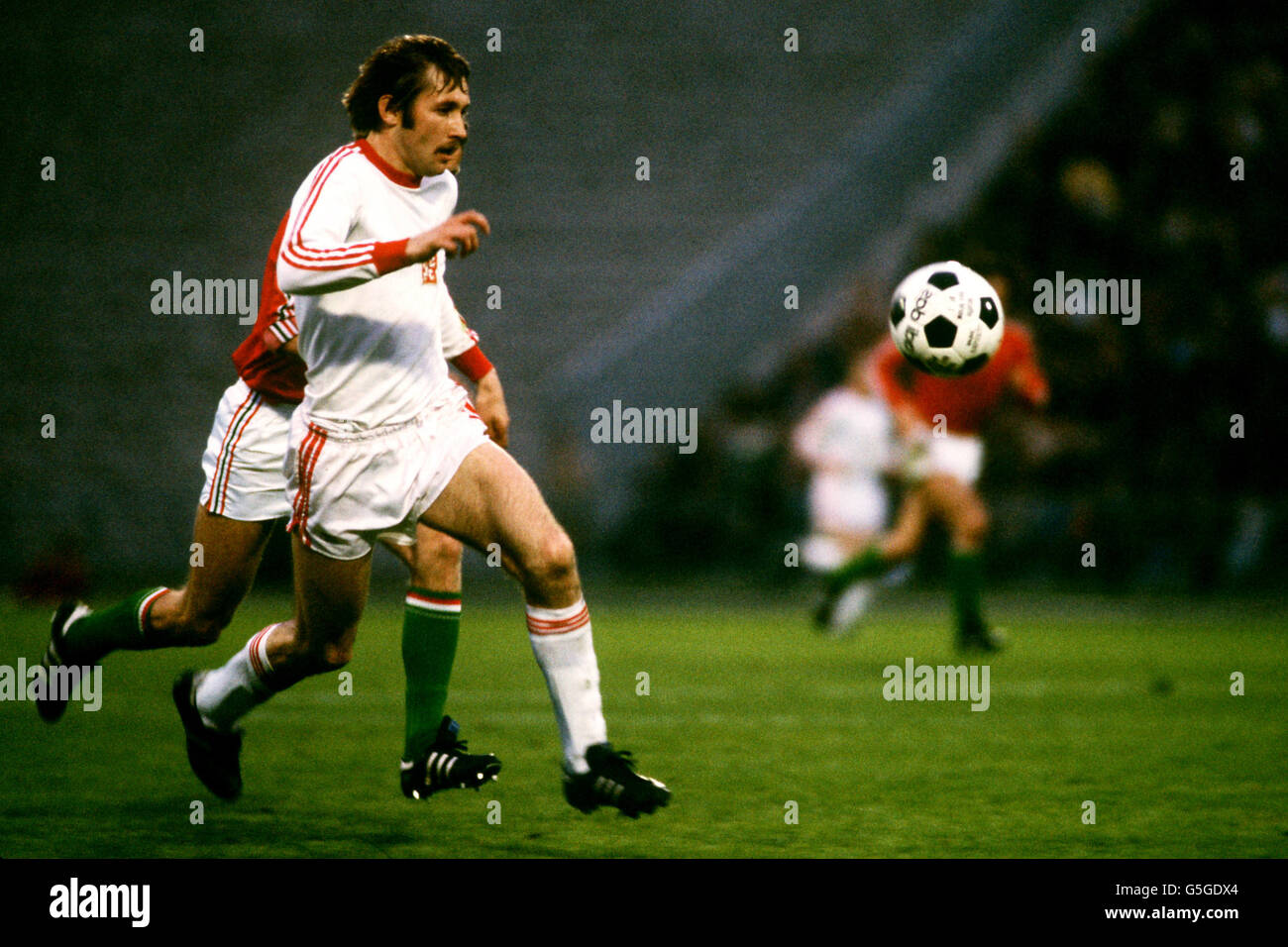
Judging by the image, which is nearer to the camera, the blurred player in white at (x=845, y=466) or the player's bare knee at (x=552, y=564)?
the player's bare knee at (x=552, y=564)

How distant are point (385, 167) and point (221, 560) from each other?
1.11m

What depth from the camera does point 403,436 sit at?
3730mm

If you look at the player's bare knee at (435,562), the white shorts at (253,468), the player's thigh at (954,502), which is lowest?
the player's bare knee at (435,562)

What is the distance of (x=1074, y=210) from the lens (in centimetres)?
1268

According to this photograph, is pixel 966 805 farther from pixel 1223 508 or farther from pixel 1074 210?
pixel 1074 210

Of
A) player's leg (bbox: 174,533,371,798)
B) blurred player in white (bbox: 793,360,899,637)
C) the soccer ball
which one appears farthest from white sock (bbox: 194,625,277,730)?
blurred player in white (bbox: 793,360,899,637)

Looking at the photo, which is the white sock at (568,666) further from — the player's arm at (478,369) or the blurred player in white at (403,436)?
the player's arm at (478,369)

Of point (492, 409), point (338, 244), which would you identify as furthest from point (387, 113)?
point (492, 409)

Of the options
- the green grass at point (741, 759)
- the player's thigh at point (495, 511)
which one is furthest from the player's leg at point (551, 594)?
the green grass at point (741, 759)

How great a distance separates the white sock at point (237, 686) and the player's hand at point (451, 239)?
1271mm

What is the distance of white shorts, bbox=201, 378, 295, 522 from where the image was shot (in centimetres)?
412

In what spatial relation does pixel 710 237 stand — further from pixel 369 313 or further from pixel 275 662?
pixel 369 313

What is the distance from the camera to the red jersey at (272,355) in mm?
3979
